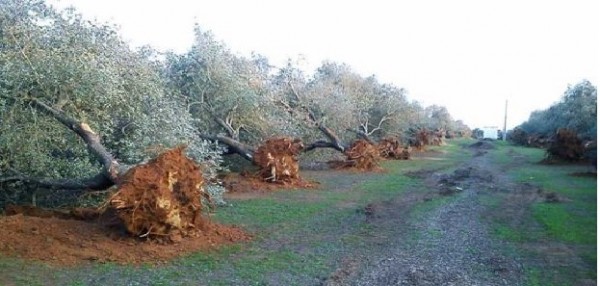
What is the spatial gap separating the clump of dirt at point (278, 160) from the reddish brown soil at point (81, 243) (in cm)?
788

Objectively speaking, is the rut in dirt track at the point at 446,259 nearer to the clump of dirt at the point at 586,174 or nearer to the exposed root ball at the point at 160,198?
the exposed root ball at the point at 160,198

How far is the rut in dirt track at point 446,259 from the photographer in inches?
266

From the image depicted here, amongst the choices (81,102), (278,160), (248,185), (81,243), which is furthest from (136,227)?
(278,160)

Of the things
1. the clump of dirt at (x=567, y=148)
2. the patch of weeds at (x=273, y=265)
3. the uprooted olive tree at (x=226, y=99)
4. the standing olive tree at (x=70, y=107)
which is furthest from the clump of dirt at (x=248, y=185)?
the clump of dirt at (x=567, y=148)

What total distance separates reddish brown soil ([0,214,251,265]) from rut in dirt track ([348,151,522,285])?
101 inches

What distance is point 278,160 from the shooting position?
16766mm

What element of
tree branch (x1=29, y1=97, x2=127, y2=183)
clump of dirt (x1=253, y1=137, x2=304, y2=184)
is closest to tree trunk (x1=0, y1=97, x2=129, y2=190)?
tree branch (x1=29, y1=97, x2=127, y2=183)

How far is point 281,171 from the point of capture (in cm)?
1672

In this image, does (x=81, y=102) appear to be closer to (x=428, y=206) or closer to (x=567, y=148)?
(x=428, y=206)

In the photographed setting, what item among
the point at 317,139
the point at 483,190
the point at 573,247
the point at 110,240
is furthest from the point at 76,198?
the point at 317,139

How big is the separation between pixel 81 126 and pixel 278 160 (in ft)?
24.6

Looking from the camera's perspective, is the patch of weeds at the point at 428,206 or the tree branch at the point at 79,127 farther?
the patch of weeds at the point at 428,206

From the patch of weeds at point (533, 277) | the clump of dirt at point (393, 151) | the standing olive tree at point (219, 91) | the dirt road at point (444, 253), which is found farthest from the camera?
the clump of dirt at point (393, 151)

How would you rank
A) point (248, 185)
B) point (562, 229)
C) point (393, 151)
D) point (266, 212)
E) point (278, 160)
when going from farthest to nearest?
point (393, 151) → point (278, 160) → point (248, 185) → point (266, 212) → point (562, 229)
